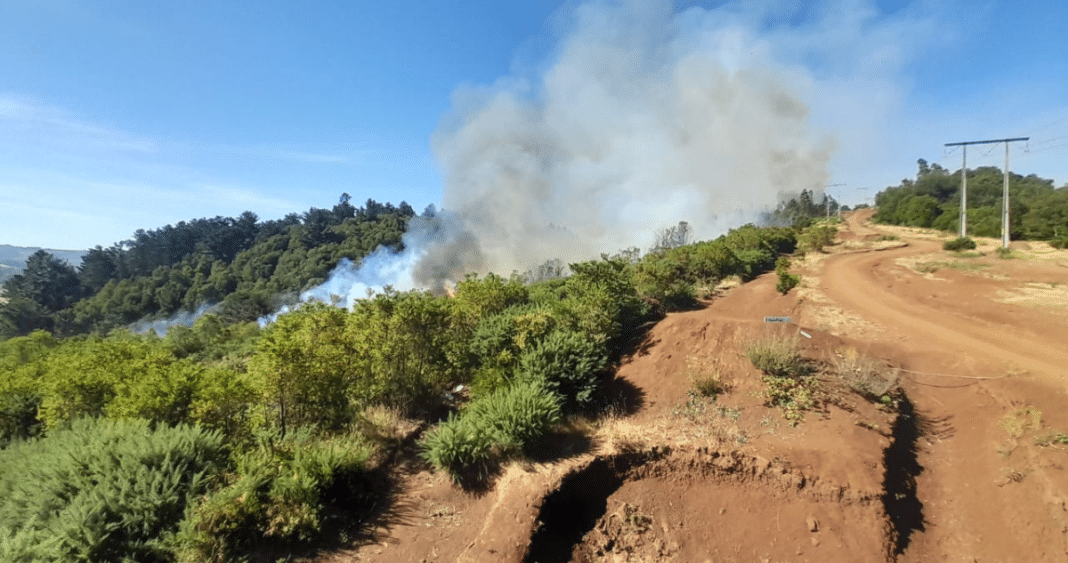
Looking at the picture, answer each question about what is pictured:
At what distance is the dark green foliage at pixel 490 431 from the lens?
6.81m

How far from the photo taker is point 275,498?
215 inches

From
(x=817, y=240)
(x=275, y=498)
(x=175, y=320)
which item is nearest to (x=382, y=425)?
(x=275, y=498)

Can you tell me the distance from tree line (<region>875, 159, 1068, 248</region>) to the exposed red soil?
30.7 m

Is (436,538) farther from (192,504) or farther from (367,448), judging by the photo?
(192,504)

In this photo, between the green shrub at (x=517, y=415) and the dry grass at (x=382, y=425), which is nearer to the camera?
the green shrub at (x=517, y=415)

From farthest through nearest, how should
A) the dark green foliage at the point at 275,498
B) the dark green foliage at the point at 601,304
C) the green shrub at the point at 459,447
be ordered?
the dark green foliage at the point at 601,304 → the green shrub at the point at 459,447 → the dark green foliage at the point at 275,498

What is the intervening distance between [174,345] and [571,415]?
2539 centimetres

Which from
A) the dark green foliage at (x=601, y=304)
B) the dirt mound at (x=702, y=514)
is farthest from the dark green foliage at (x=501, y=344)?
the dirt mound at (x=702, y=514)

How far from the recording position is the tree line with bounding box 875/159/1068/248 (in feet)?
96.4

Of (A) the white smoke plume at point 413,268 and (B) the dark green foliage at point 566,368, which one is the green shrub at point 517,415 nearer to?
(B) the dark green foliage at point 566,368

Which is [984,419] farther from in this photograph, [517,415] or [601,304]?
[517,415]

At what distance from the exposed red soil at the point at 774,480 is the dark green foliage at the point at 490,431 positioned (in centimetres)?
39

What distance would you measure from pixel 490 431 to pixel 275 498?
10.0 feet

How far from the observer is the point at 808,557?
5.68m
